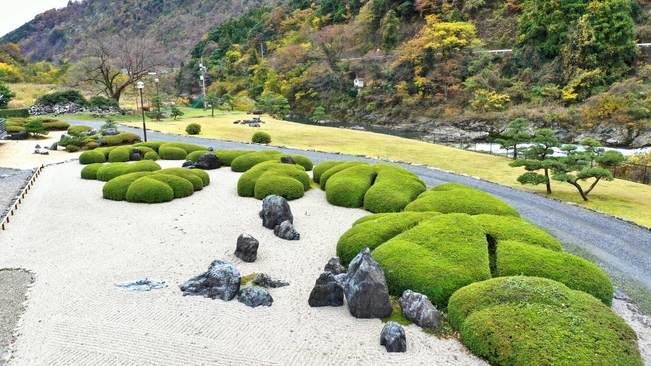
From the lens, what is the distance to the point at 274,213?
44.8ft

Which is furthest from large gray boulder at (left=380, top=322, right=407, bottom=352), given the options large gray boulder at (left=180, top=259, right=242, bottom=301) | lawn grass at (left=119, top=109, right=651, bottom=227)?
lawn grass at (left=119, top=109, right=651, bottom=227)

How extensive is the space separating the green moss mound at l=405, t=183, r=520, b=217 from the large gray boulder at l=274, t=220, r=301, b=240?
12.2 feet

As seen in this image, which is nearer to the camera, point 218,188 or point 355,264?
Answer: point 355,264

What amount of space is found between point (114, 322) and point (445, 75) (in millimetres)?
48354

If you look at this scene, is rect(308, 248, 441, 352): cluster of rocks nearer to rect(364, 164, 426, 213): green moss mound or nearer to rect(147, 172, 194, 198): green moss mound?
rect(364, 164, 426, 213): green moss mound

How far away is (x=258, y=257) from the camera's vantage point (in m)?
11.5

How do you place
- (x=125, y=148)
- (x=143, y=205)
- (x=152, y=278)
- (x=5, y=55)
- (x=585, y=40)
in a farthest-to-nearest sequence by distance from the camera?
(x=5, y=55)
(x=585, y=40)
(x=125, y=148)
(x=143, y=205)
(x=152, y=278)

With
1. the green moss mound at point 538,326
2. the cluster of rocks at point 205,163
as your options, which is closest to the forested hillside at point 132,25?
the cluster of rocks at point 205,163

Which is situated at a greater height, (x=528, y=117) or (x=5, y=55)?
(x=5, y=55)

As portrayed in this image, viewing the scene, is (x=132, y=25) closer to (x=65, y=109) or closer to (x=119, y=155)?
(x=65, y=109)

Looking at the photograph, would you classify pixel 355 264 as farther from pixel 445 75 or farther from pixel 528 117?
pixel 445 75

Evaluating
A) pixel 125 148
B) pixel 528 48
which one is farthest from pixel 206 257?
pixel 528 48

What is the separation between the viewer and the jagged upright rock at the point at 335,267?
1016 centimetres

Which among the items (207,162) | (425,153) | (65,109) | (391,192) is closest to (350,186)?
(391,192)
